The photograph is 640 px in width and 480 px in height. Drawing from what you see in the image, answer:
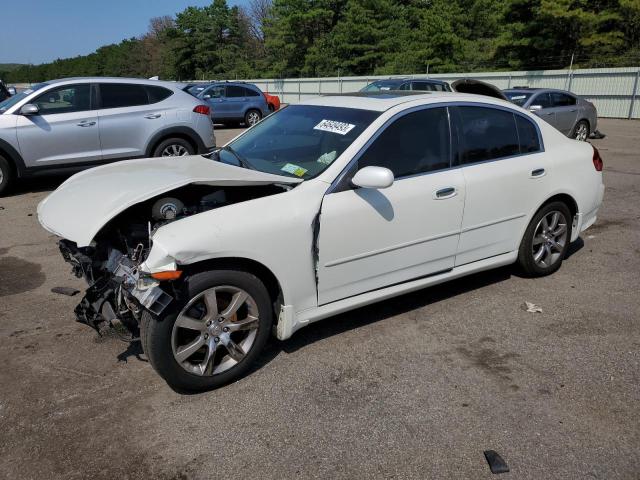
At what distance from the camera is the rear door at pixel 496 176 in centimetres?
412

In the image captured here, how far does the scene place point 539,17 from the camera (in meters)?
31.1

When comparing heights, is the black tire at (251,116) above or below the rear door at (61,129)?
below

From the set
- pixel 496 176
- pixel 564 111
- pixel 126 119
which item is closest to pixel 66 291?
pixel 496 176

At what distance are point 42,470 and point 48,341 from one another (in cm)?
145

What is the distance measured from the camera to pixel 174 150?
9.19m

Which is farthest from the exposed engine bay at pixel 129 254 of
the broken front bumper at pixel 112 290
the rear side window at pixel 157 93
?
the rear side window at pixel 157 93

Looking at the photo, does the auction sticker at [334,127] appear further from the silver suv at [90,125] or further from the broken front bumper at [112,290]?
the silver suv at [90,125]

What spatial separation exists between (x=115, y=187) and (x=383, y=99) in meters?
2.05

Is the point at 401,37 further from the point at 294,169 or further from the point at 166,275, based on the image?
the point at 166,275

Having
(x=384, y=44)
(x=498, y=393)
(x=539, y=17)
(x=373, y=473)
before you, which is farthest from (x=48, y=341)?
(x=384, y=44)

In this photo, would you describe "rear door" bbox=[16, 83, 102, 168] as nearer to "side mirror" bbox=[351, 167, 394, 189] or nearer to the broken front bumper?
the broken front bumper

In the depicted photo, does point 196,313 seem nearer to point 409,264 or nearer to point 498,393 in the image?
point 409,264

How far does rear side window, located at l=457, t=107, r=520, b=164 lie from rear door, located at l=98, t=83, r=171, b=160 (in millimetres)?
6187

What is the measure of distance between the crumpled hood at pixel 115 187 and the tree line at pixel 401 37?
29842mm
